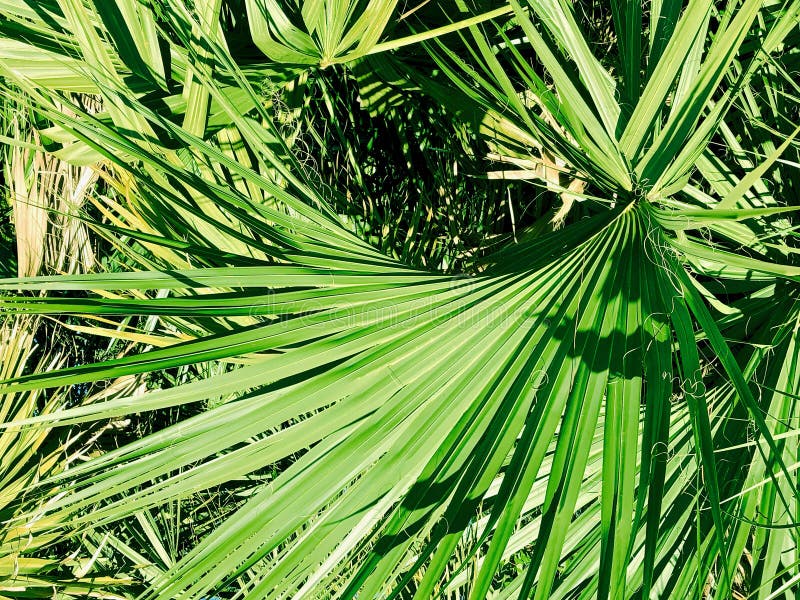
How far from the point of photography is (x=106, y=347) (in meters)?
1.67

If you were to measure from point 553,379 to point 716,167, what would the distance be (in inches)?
29.3

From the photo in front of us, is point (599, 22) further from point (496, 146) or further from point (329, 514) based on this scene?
point (329, 514)

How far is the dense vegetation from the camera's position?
0.59 m

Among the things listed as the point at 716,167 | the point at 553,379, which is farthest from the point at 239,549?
the point at 716,167

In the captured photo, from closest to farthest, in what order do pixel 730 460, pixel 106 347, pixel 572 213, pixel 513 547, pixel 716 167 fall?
1. pixel 730 460
2. pixel 513 547
3. pixel 716 167
4. pixel 572 213
5. pixel 106 347

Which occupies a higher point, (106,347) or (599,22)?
(599,22)

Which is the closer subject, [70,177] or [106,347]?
[70,177]

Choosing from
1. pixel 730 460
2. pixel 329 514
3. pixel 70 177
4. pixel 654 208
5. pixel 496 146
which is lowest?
pixel 730 460

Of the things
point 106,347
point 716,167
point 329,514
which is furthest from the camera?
point 106,347

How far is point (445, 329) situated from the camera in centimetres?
72

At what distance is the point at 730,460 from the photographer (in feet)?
2.83

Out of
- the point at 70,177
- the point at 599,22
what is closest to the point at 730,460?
the point at 599,22

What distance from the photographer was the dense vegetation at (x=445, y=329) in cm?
59

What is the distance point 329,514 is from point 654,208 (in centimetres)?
46
